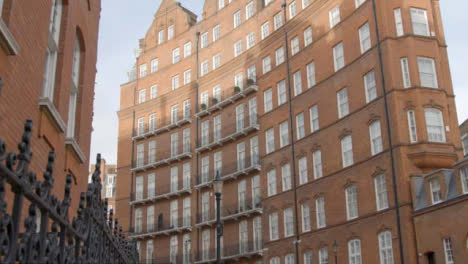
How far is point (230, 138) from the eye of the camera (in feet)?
171

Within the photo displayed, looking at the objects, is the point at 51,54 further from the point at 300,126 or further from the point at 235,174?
the point at 235,174

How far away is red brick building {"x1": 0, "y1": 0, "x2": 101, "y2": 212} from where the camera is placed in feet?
21.0

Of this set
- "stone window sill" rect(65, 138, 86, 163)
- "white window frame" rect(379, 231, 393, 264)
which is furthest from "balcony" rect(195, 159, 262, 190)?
"stone window sill" rect(65, 138, 86, 163)

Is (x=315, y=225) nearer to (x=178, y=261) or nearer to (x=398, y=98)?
(x=398, y=98)

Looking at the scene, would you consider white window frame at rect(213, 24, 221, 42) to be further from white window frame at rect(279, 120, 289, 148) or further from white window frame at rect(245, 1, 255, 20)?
white window frame at rect(279, 120, 289, 148)

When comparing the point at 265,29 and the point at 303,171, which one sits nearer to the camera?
the point at 303,171

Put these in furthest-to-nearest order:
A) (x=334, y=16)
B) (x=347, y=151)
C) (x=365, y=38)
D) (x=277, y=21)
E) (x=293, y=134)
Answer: (x=277, y=21)
(x=293, y=134)
(x=334, y=16)
(x=365, y=38)
(x=347, y=151)

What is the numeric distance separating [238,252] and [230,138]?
33.3 ft

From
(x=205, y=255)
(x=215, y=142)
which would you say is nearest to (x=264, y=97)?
(x=215, y=142)

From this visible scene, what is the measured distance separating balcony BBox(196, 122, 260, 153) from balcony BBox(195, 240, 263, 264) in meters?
9.34

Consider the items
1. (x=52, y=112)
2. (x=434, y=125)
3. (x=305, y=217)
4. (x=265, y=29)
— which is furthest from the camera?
(x=265, y=29)

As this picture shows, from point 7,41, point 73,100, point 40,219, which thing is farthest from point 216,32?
point 40,219

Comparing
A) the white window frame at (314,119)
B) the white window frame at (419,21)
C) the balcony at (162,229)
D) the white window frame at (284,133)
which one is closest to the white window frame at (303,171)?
the white window frame at (314,119)

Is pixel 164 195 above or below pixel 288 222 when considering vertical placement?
above
